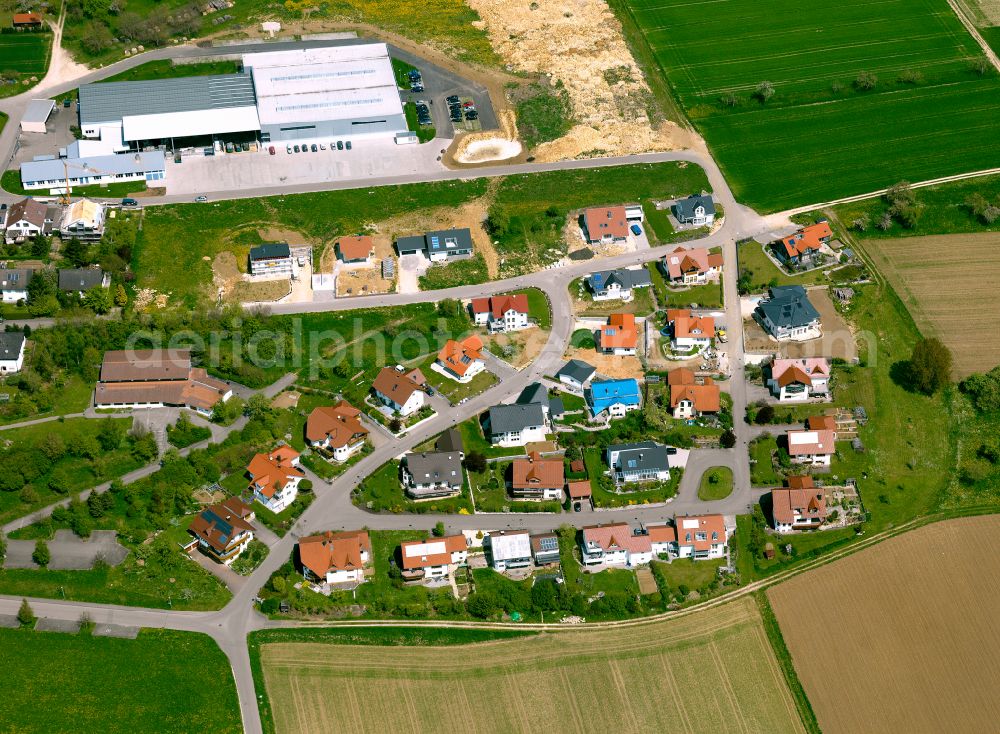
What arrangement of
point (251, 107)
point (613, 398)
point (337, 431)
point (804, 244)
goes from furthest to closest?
point (251, 107), point (804, 244), point (613, 398), point (337, 431)

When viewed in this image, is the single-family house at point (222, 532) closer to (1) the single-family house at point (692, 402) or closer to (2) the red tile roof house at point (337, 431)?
(2) the red tile roof house at point (337, 431)

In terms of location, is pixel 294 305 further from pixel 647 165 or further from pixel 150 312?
pixel 647 165

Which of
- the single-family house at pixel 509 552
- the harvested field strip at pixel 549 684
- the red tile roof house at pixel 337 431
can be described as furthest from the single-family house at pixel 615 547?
the red tile roof house at pixel 337 431

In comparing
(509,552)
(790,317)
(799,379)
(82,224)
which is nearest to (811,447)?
(799,379)

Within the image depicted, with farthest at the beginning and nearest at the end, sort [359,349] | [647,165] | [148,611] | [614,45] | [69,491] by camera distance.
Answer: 1. [614,45]
2. [647,165]
3. [359,349]
4. [69,491]
5. [148,611]

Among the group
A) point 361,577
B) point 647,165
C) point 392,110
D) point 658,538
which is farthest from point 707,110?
point 361,577

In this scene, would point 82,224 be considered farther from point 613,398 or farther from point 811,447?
point 811,447

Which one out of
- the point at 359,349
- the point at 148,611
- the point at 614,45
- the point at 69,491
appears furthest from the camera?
the point at 614,45

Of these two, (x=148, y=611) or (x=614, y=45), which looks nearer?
(x=148, y=611)
